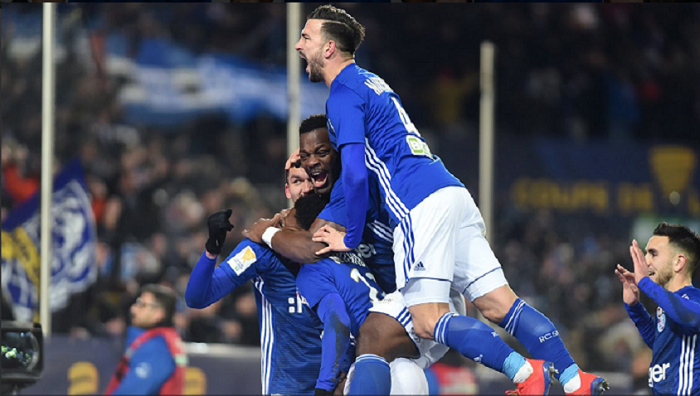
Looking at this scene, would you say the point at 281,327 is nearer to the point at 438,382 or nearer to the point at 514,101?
the point at 438,382

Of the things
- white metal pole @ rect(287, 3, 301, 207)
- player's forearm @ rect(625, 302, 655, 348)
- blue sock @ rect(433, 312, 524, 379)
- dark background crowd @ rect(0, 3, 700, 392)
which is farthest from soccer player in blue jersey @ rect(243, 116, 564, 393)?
dark background crowd @ rect(0, 3, 700, 392)

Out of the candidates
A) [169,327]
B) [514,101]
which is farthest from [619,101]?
[169,327]

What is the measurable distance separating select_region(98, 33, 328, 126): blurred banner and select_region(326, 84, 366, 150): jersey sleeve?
5.32 metres

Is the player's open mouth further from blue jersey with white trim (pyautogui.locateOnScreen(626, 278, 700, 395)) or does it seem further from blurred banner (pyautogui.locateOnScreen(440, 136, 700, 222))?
blurred banner (pyautogui.locateOnScreen(440, 136, 700, 222))

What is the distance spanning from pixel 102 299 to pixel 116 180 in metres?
1.28

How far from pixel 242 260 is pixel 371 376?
105 centimetres

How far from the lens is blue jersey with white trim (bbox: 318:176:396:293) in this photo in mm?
4434

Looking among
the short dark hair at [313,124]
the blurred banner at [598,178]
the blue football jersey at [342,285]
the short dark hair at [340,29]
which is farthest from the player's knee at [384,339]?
the blurred banner at [598,178]

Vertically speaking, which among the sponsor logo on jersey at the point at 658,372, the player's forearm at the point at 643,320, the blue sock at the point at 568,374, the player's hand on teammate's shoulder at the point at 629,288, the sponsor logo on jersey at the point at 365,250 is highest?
the sponsor logo on jersey at the point at 365,250

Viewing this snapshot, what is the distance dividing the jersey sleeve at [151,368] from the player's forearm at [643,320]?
129 inches

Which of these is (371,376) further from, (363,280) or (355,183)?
(355,183)

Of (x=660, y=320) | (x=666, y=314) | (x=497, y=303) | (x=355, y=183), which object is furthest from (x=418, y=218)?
(x=660, y=320)

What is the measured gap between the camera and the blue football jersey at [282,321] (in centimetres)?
467

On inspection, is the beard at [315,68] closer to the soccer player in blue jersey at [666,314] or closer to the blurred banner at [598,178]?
the soccer player in blue jersey at [666,314]
